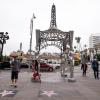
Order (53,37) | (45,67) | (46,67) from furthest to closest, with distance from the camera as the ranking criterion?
(53,37) < (45,67) < (46,67)

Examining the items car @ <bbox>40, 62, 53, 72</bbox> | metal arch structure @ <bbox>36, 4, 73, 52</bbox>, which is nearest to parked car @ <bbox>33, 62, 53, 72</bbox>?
car @ <bbox>40, 62, 53, 72</bbox>

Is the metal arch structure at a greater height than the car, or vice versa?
the metal arch structure

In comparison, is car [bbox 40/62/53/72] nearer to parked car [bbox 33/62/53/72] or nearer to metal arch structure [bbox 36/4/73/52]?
parked car [bbox 33/62/53/72]

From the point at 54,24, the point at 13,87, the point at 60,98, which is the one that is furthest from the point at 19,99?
the point at 54,24

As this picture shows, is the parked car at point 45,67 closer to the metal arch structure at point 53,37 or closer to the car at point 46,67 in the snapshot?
the car at point 46,67

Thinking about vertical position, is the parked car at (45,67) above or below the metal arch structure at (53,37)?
below

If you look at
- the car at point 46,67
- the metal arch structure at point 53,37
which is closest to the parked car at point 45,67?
the car at point 46,67

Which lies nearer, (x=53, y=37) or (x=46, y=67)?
(x=46, y=67)

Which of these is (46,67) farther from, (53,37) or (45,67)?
(53,37)

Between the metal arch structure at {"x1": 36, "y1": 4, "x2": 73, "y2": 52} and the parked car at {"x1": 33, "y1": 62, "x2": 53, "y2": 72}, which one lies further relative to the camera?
the metal arch structure at {"x1": 36, "y1": 4, "x2": 73, "y2": 52}

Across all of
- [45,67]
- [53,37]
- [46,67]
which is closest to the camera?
[46,67]

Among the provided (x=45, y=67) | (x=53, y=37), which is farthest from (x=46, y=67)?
(x=53, y=37)

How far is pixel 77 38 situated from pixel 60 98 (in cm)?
10807

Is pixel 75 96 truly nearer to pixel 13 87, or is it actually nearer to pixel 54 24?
pixel 13 87
